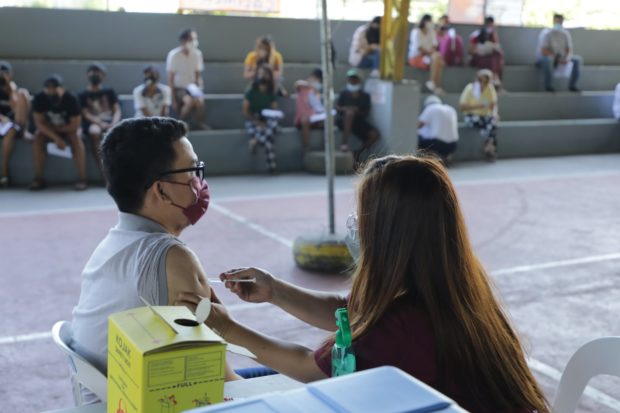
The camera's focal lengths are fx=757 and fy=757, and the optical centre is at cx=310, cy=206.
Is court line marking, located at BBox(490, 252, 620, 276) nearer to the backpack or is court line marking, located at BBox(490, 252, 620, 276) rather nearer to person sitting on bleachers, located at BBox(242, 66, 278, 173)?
person sitting on bleachers, located at BBox(242, 66, 278, 173)

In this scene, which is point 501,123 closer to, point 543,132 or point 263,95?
point 543,132

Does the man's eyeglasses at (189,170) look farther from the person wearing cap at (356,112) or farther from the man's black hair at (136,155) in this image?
the person wearing cap at (356,112)

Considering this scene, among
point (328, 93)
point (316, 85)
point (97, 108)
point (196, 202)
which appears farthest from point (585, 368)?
point (316, 85)

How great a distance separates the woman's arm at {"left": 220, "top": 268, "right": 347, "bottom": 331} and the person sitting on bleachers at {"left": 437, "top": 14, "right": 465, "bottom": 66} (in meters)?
11.8

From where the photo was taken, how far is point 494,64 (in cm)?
1361

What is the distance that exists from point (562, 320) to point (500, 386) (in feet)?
10.4

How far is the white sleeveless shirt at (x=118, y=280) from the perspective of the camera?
1.97 m

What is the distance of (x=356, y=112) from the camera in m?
10.7

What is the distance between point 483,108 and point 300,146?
3256 millimetres

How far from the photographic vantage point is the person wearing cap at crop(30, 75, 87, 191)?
864cm

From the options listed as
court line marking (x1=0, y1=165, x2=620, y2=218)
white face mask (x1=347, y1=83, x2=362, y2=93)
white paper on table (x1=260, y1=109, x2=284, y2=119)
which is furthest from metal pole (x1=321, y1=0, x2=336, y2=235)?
white face mask (x1=347, y1=83, x2=362, y2=93)

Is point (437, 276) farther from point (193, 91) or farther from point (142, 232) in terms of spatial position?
point (193, 91)

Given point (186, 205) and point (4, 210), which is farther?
point (4, 210)

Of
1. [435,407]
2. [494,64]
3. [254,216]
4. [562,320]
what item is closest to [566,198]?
[254,216]
